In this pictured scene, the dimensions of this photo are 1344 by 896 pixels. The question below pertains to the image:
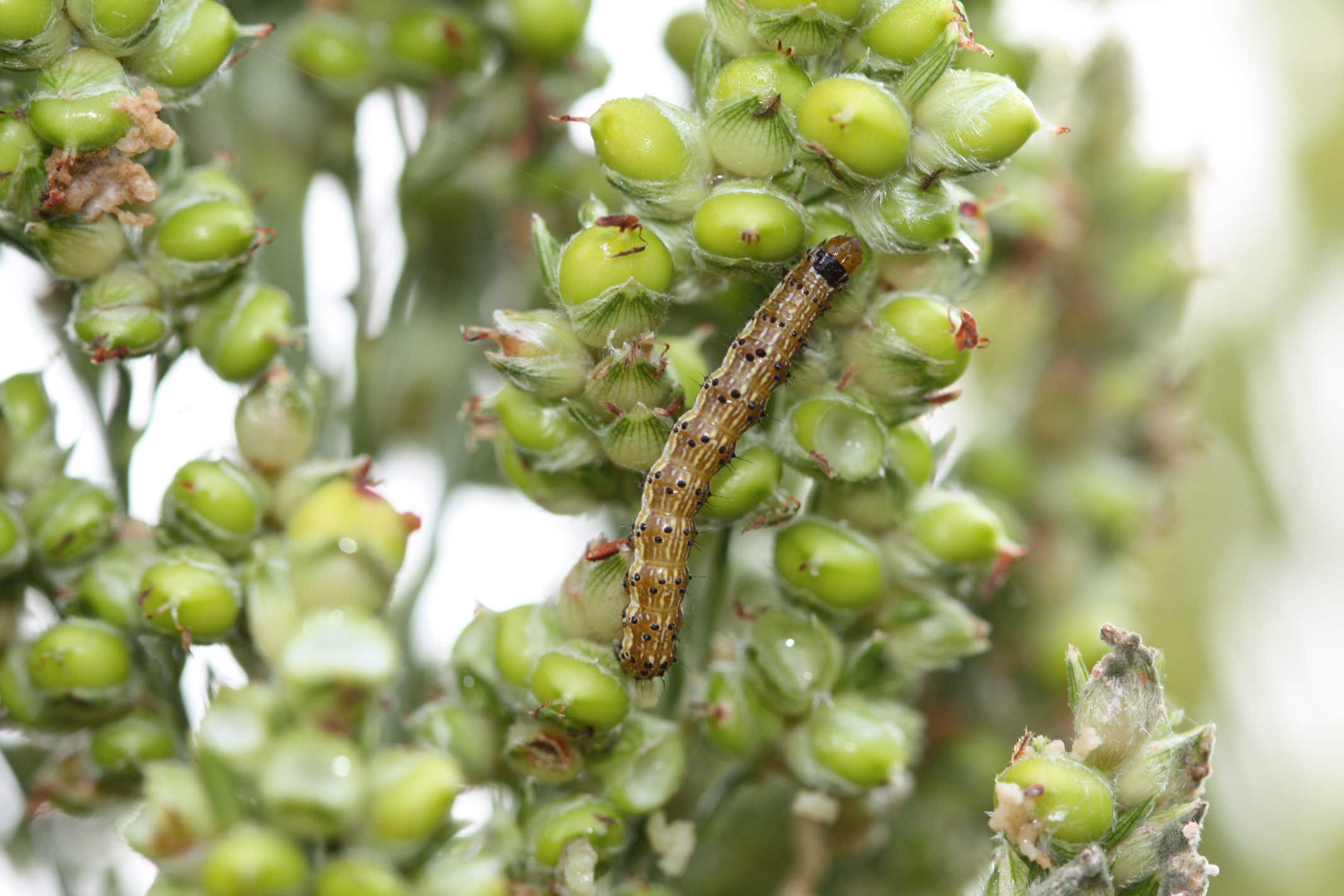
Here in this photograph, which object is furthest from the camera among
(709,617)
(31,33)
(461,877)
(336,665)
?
(709,617)

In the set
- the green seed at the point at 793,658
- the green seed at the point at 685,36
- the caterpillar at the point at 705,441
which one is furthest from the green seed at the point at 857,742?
the green seed at the point at 685,36

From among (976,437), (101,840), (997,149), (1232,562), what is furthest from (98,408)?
(1232,562)

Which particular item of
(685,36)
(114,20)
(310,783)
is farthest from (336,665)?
(685,36)

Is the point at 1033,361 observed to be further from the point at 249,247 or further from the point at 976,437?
the point at 249,247

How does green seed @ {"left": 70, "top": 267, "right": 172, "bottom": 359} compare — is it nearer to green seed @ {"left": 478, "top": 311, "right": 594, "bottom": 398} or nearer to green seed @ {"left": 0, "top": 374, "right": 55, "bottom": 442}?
green seed @ {"left": 0, "top": 374, "right": 55, "bottom": 442}

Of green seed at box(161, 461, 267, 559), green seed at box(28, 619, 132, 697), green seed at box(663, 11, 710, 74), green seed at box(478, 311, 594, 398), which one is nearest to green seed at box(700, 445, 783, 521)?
green seed at box(478, 311, 594, 398)

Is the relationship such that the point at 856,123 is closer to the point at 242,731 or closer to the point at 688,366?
the point at 688,366

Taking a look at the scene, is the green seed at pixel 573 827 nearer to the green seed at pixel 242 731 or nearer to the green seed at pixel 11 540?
the green seed at pixel 242 731
